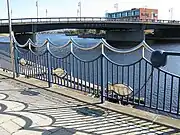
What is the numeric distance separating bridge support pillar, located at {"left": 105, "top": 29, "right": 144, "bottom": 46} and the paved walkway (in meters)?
52.0

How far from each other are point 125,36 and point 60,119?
186 feet

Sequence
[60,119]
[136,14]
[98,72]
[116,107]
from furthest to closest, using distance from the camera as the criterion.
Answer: [136,14] < [98,72] < [116,107] < [60,119]

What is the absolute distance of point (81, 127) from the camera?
3.99 metres

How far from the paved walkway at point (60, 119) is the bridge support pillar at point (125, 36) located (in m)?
52.0

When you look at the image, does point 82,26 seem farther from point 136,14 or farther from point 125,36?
point 136,14

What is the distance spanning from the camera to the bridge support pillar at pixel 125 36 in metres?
57.1

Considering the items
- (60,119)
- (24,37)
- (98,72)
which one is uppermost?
(24,37)

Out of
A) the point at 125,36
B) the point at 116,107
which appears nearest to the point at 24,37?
the point at 125,36

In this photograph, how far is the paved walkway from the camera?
386cm

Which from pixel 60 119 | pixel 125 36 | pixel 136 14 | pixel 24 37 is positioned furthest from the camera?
pixel 136 14

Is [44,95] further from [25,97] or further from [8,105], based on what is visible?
[8,105]

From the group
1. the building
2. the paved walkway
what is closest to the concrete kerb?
the paved walkway

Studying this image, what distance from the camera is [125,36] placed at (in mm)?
59594

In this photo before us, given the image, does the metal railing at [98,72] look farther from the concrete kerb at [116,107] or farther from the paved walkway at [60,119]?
the paved walkway at [60,119]
